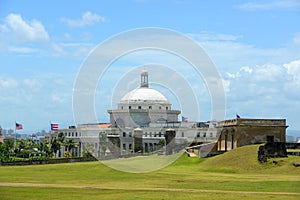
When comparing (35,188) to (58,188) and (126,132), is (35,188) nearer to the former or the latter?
(58,188)

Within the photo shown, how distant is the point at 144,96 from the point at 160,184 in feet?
403

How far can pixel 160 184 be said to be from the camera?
4144 centimetres

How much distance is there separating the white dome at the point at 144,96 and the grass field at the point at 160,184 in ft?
338

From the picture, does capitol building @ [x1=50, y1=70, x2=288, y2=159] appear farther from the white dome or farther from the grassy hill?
the grassy hill

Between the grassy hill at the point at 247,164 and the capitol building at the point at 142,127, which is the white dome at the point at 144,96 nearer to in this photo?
the capitol building at the point at 142,127

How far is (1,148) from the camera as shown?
339 feet

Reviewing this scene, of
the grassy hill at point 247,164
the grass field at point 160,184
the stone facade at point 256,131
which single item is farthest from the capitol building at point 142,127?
the grass field at point 160,184

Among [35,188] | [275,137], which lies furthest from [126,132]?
[35,188]

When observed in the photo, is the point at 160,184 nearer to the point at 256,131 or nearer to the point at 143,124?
the point at 256,131

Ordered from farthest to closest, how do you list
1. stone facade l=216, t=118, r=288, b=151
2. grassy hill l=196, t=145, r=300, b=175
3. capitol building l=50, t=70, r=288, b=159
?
capitol building l=50, t=70, r=288, b=159 < stone facade l=216, t=118, r=288, b=151 < grassy hill l=196, t=145, r=300, b=175

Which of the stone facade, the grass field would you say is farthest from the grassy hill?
the stone facade

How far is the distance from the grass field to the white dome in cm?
10291

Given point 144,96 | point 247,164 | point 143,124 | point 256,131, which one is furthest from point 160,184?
point 144,96

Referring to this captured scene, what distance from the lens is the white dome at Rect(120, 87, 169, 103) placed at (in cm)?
16250
